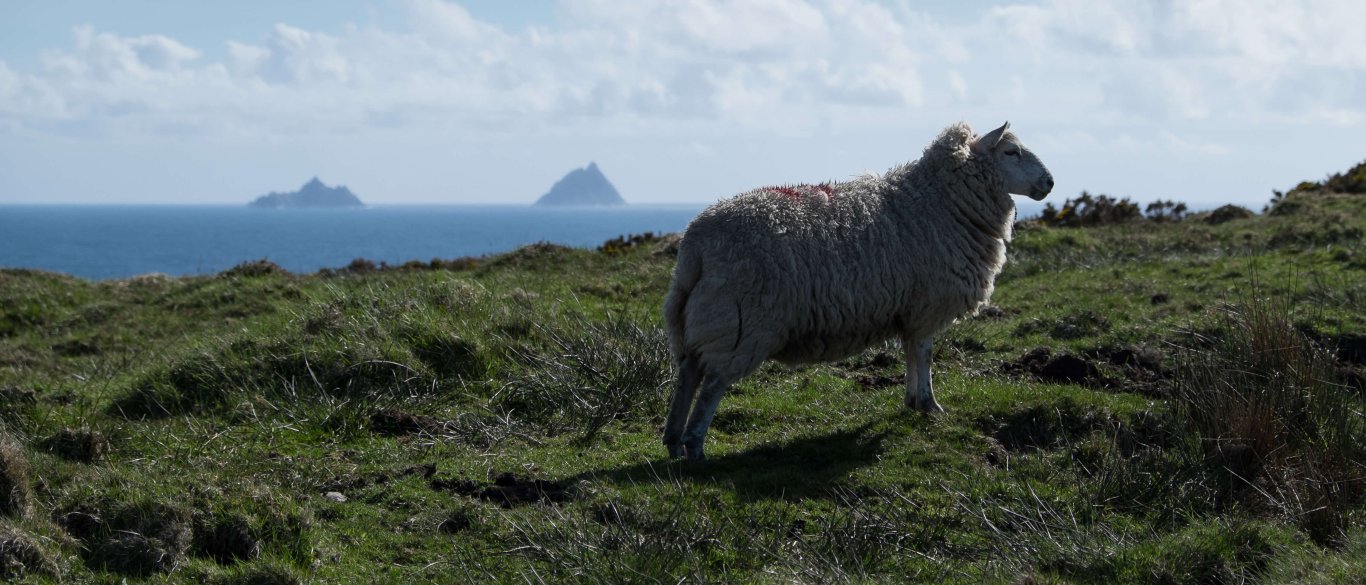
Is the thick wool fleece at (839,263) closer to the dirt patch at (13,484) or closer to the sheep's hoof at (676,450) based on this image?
the sheep's hoof at (676,450)

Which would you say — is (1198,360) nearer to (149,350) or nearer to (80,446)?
(80,446)

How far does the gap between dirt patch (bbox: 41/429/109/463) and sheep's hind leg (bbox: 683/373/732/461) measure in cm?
394

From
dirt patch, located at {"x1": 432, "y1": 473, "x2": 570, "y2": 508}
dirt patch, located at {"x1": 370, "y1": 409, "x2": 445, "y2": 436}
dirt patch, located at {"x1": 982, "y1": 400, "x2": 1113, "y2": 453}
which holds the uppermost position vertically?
dirt patch, located at {"x1": 982, "y1": 400, "x2": 1113, "y2": 453}

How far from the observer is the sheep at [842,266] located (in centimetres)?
765

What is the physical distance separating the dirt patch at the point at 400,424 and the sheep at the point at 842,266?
1.91 metres

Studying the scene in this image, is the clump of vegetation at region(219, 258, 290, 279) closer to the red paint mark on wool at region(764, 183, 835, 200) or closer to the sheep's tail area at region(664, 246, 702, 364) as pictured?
the sheep's tail area at region(664, 246, 702, 364)

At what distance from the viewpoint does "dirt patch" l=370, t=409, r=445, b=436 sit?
8734 mm

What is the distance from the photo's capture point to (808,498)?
7016mm

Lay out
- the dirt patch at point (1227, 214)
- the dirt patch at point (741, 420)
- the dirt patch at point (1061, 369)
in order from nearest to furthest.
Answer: the dirt patch at point (741, 420) → the dirt patch at point (1061, 369) → the dirt patch at point (1227, 214)

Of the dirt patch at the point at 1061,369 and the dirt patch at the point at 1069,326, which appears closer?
the dirt patch at the point at 1061,369

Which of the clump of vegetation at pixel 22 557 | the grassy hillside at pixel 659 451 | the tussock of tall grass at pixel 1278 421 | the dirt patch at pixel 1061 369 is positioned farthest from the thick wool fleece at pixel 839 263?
the clump of vegetation at pixel 22 557

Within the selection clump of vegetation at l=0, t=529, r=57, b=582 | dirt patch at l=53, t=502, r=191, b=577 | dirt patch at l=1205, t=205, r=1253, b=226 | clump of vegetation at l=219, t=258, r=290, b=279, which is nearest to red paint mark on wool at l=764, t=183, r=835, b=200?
dirt patch at l=53, t=502, r=191, b=577

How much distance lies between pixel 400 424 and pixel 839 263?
343cm

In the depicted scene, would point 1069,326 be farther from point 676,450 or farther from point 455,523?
point 455,523
